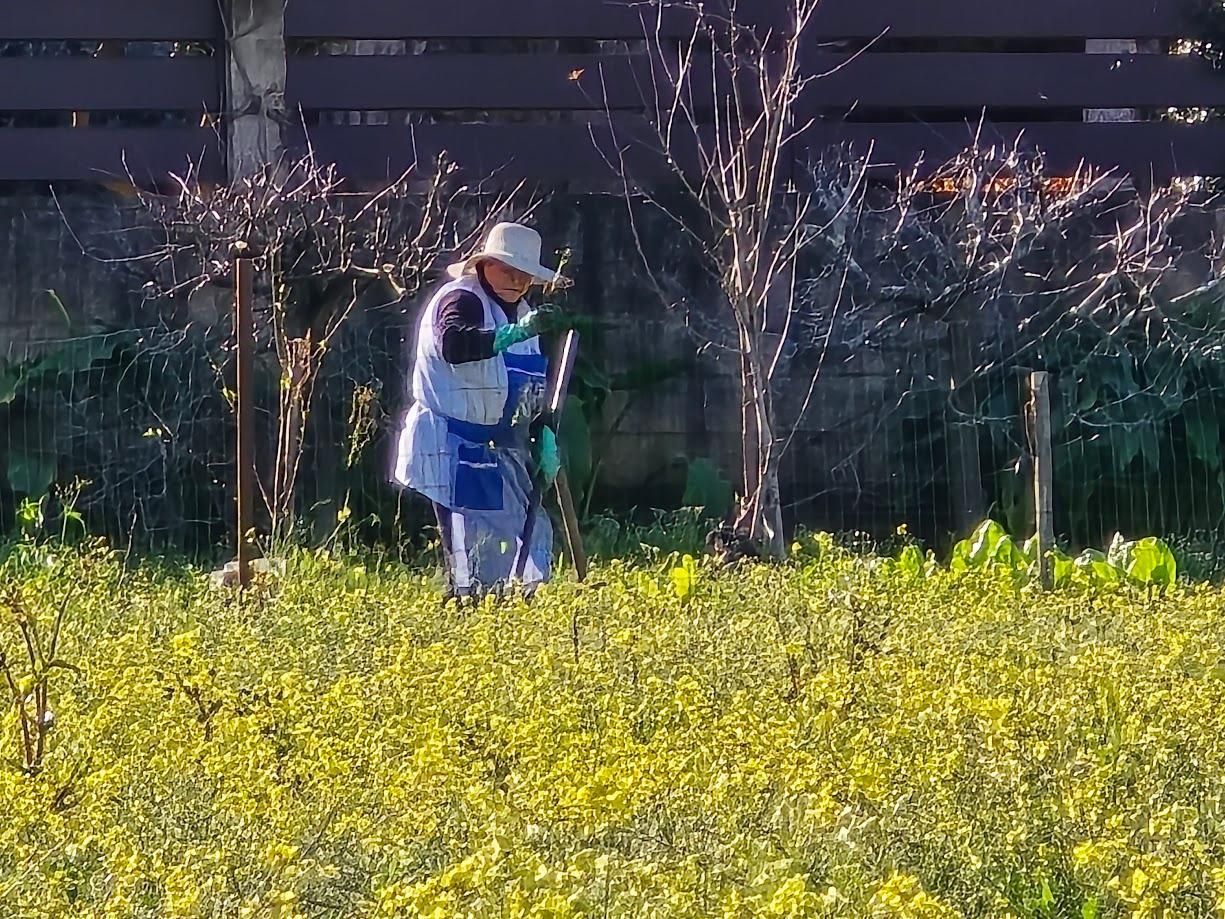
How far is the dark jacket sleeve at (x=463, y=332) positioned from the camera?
658cm

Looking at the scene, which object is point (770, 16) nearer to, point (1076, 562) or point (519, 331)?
point (1076, 562)

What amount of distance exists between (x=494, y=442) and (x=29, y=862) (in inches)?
157

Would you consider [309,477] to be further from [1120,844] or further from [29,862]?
[1120,844]

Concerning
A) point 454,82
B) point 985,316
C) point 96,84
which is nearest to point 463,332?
point 454,82

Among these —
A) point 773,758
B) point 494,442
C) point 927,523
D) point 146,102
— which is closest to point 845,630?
point 773,758

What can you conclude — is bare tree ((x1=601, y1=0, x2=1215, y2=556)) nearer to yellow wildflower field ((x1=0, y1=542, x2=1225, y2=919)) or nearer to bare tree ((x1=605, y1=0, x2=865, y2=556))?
bare tree ((x1=605, y1=0, x2=865, y2=556))

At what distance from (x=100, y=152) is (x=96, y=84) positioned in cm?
32

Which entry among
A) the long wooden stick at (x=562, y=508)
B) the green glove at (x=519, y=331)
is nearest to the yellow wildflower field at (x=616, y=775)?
the green glove at (x=519, y=331)

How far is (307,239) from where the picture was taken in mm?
8633

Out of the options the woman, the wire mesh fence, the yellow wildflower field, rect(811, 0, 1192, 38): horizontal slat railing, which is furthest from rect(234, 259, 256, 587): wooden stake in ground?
rect(811, 0, 1192, 38): horizontal slat railing

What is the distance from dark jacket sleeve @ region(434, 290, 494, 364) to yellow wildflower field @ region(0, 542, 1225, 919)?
63.0 inches

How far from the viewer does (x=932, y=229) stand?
9.01 meters

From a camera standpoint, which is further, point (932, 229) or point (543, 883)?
point (932, 229)

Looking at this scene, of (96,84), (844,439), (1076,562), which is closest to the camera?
(1076,562)
